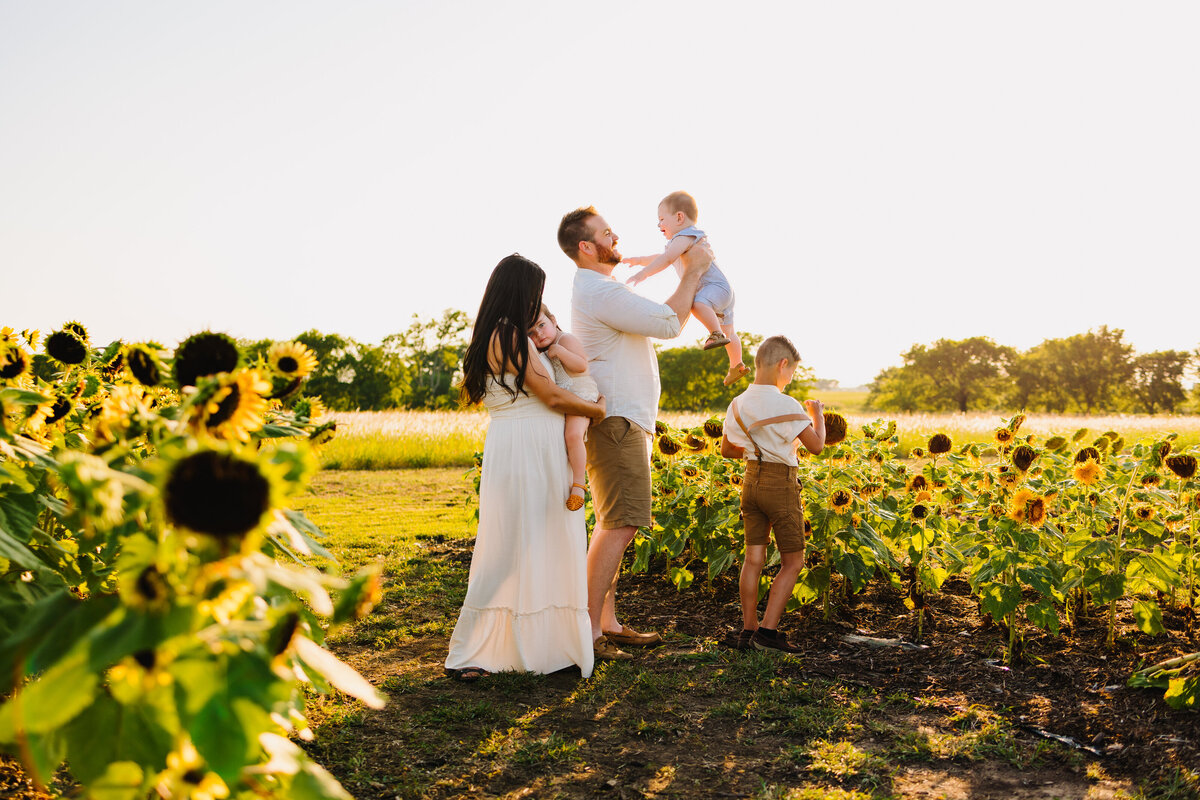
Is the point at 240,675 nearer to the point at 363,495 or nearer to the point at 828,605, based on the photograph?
the point at 828,605

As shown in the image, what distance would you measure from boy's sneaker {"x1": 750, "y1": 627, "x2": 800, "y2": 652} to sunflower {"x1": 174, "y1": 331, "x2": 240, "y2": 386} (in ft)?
11.9

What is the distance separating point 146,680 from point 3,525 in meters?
0.82

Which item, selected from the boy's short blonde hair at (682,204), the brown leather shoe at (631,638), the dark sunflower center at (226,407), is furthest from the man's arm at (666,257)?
the dark sunflower center at (226,407)

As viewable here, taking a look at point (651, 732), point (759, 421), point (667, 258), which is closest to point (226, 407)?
point (651, 732)

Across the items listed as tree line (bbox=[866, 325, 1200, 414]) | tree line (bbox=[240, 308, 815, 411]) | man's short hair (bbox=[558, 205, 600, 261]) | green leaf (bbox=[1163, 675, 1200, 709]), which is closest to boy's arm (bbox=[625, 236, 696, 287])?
man's short hair (bbox=[558, 205, 600, 261])

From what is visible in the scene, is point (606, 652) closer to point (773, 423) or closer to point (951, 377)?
point (773, 423)

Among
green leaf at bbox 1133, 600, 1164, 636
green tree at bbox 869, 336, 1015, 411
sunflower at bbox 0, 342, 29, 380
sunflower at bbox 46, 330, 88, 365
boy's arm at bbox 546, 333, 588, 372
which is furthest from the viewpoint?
green tree at bbox 869, 336, 1015, 411

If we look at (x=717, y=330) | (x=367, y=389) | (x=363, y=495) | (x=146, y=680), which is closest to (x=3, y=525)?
(x=146, y=680)

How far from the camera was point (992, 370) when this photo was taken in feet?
214

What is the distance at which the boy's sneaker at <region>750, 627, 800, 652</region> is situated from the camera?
4539 millimetres

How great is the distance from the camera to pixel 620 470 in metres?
4.55

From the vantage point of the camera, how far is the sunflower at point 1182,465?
4293 millimetres

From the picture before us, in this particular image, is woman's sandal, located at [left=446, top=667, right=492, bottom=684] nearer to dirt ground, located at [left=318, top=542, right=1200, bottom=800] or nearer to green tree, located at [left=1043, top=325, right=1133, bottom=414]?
dirt ground, located at [left=318, top=542, right=1200, bottom=800]

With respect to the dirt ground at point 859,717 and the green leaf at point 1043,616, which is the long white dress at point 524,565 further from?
the green leaf at point 1043,616
